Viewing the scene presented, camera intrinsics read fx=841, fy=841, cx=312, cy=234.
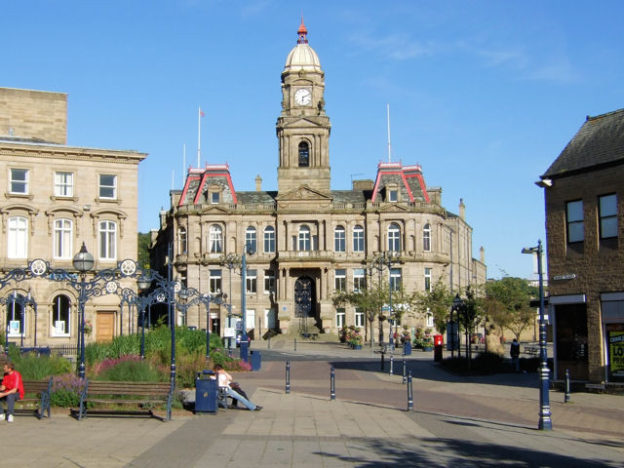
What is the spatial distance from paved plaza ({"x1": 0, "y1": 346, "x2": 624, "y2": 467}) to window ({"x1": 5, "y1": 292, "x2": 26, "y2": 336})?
67.4ft

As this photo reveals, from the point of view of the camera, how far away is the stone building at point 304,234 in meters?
77.1

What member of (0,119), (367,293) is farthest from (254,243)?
(0,119)

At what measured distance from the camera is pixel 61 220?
165 ft

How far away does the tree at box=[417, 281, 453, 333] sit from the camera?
68938 mm

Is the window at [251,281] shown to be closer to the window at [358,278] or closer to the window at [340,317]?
the window at [340,317]

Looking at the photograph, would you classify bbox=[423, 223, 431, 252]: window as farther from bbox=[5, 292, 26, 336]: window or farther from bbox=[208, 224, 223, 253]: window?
bbox=[5, 292, 26, 336]: window

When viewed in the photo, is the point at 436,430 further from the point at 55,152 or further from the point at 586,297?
the point at 55,152

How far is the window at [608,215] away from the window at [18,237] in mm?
33456

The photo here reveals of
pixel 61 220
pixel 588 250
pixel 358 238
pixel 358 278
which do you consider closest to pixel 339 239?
pixel 358 238

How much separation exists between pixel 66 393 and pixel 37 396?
75 centimetres

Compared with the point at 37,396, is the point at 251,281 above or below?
above

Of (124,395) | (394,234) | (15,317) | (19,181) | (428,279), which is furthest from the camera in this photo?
(394,234)

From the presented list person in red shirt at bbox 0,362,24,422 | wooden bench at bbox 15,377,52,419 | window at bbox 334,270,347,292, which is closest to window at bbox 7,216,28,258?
wooden bench at bbox 15,377,52,419

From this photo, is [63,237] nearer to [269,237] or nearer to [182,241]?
[182,241]
